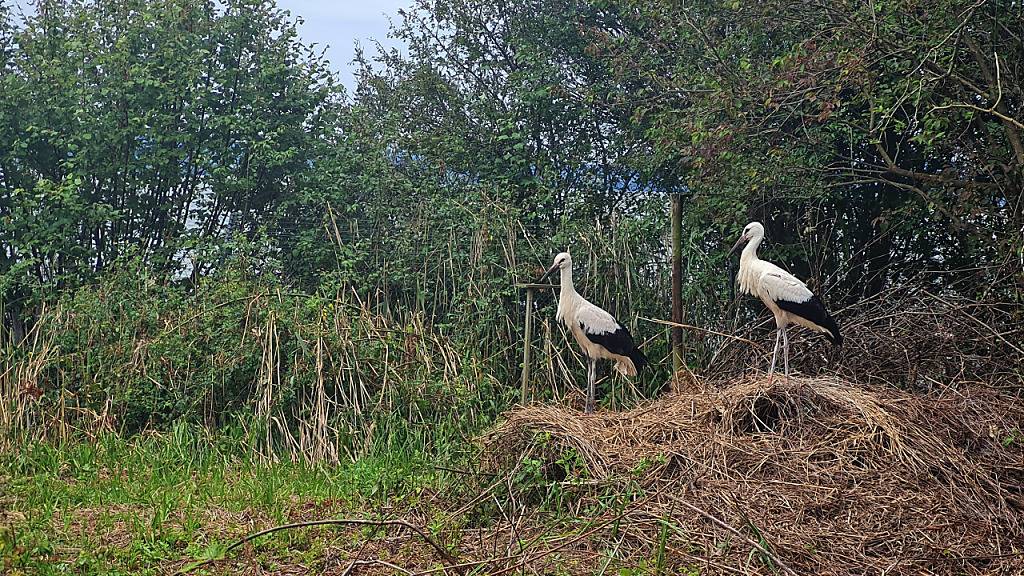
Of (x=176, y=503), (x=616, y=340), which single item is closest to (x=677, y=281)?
(x=616, y=340)

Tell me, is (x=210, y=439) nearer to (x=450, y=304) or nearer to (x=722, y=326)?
(x=450, y=304)

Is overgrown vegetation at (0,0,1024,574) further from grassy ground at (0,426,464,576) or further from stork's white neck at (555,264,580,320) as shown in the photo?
stork's white neck at (555,264,580,320)

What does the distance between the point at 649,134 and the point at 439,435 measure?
3.79 m

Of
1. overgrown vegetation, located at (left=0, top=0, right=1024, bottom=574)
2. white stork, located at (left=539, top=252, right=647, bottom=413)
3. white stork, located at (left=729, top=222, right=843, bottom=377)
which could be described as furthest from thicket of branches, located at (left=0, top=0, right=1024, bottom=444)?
white stork, located at (left=729, top=222, right=843, bottom=377)

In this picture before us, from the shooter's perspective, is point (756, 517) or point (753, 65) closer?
point (756, 517)

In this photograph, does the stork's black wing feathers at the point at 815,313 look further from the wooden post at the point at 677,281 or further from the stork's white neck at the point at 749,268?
the wooden post at the point at 677,281

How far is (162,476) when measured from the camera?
21.1 feet

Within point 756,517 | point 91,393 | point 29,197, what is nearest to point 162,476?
point 91,393

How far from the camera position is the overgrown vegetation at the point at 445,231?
247 inches

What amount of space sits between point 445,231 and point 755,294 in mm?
3541

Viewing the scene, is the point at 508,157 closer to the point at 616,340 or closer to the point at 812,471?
the point at 616,340

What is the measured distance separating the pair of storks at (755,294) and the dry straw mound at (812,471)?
1.13 meters

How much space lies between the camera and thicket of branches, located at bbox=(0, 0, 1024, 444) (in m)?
7.46

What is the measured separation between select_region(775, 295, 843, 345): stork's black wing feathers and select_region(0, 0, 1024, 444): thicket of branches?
1.20 m
